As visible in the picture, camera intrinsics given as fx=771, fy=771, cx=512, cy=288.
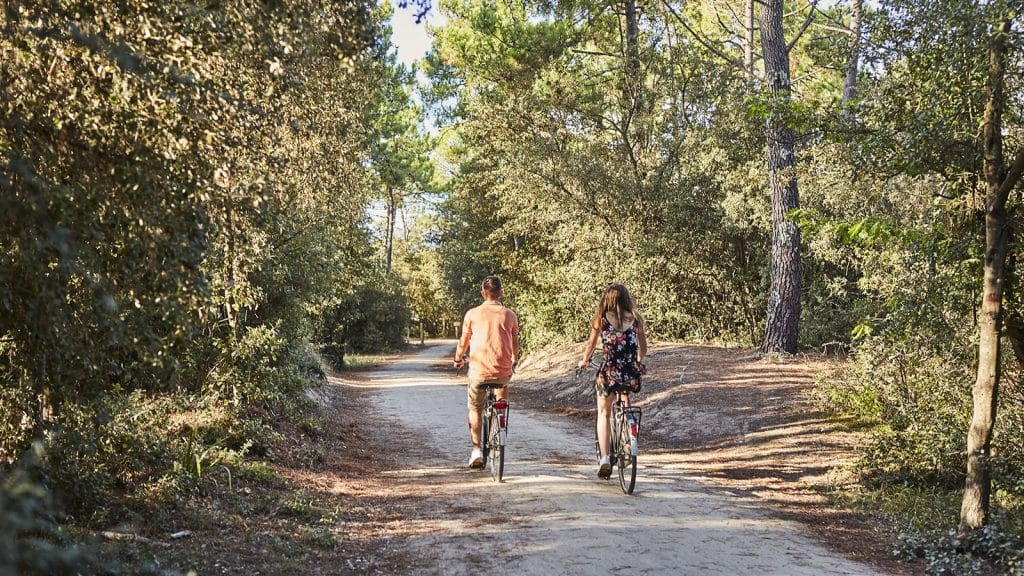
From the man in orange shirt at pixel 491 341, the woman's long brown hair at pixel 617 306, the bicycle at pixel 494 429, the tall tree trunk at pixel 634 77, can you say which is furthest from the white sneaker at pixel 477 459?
the tall tree trunk at pixel 634 77

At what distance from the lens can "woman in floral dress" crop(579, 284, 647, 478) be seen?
8312 mm

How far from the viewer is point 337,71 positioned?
449 inches

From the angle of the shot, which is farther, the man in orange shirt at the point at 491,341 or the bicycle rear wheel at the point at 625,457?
the man in orange shirt at the point at 491,341

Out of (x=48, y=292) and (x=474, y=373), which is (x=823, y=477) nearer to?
(x=474, y=373)

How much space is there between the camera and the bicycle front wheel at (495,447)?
863cm

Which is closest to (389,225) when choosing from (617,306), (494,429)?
(494,429)

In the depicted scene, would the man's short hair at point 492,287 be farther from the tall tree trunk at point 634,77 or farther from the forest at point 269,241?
the tall tree trunk at point 634,77

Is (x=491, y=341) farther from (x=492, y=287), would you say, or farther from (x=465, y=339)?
(x=492, y=287)

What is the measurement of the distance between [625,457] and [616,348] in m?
1.15

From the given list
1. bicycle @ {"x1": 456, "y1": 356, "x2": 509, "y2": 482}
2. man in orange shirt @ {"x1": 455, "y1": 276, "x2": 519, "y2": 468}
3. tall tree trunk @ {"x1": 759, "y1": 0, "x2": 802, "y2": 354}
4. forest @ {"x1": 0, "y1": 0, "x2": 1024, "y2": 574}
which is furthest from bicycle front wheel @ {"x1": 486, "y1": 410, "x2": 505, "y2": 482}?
tall tree trunk @ {"x1": 759, "y1": 0, "x2": 802, "y2": 354}

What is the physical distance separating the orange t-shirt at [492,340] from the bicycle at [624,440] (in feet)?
3.46

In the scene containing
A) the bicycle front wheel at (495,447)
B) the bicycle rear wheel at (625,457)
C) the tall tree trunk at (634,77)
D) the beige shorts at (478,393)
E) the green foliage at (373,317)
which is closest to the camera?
the bicycle rear wheel at (625,457)

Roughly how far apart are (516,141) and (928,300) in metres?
18.1

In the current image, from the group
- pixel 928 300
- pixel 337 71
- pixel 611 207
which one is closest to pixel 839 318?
pixel 611 207
